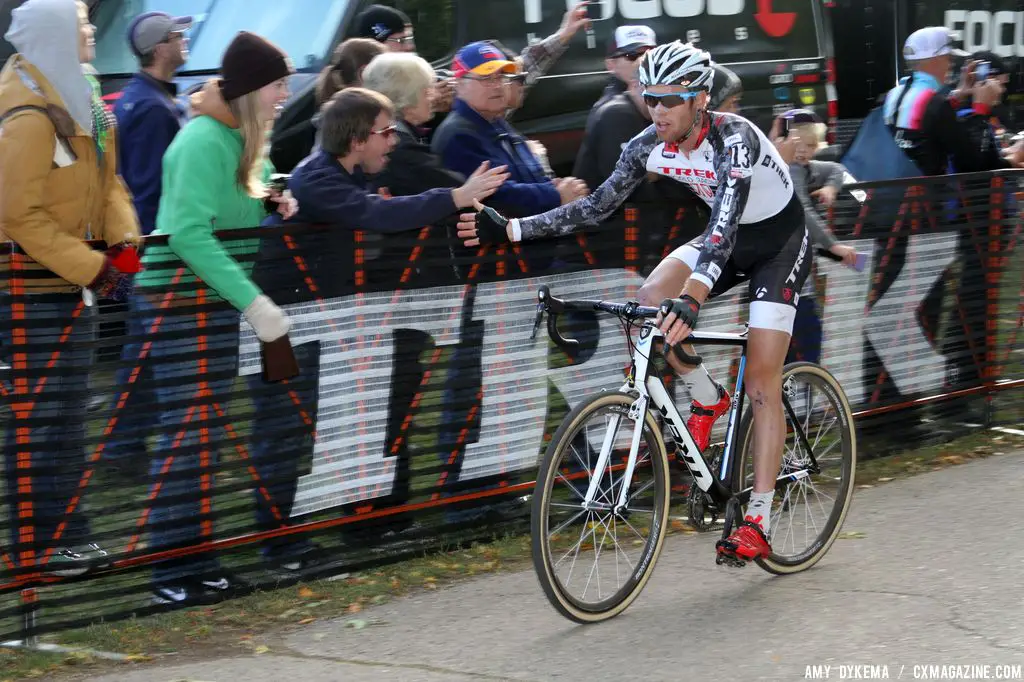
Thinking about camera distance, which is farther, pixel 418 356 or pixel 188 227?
pixel 418 356

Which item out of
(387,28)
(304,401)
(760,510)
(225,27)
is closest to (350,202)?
(304,401)

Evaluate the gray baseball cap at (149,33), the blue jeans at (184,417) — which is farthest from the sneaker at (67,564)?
the gray baseball cap at (149,33)

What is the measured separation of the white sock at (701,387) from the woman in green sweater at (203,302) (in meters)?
1.61

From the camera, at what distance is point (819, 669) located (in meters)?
4.85

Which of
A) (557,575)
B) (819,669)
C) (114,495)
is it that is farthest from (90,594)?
(819,669)

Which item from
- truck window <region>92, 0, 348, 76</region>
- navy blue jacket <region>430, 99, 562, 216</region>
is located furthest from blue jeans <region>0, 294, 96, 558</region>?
truck window <region>92, 0, 348, 76</region>

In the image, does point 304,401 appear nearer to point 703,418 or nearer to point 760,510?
point 703,418

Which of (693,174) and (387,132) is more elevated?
(387,132)

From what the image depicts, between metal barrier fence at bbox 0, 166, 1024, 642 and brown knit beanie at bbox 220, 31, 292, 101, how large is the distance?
1.85ft

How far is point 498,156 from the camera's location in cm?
676

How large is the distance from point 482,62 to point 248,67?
1361 mm

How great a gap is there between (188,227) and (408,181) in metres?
1.17

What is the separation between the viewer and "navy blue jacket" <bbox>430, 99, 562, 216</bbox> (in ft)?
21.6

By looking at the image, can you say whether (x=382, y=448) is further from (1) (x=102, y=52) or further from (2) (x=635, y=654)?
(1) (x=102, y=52)
